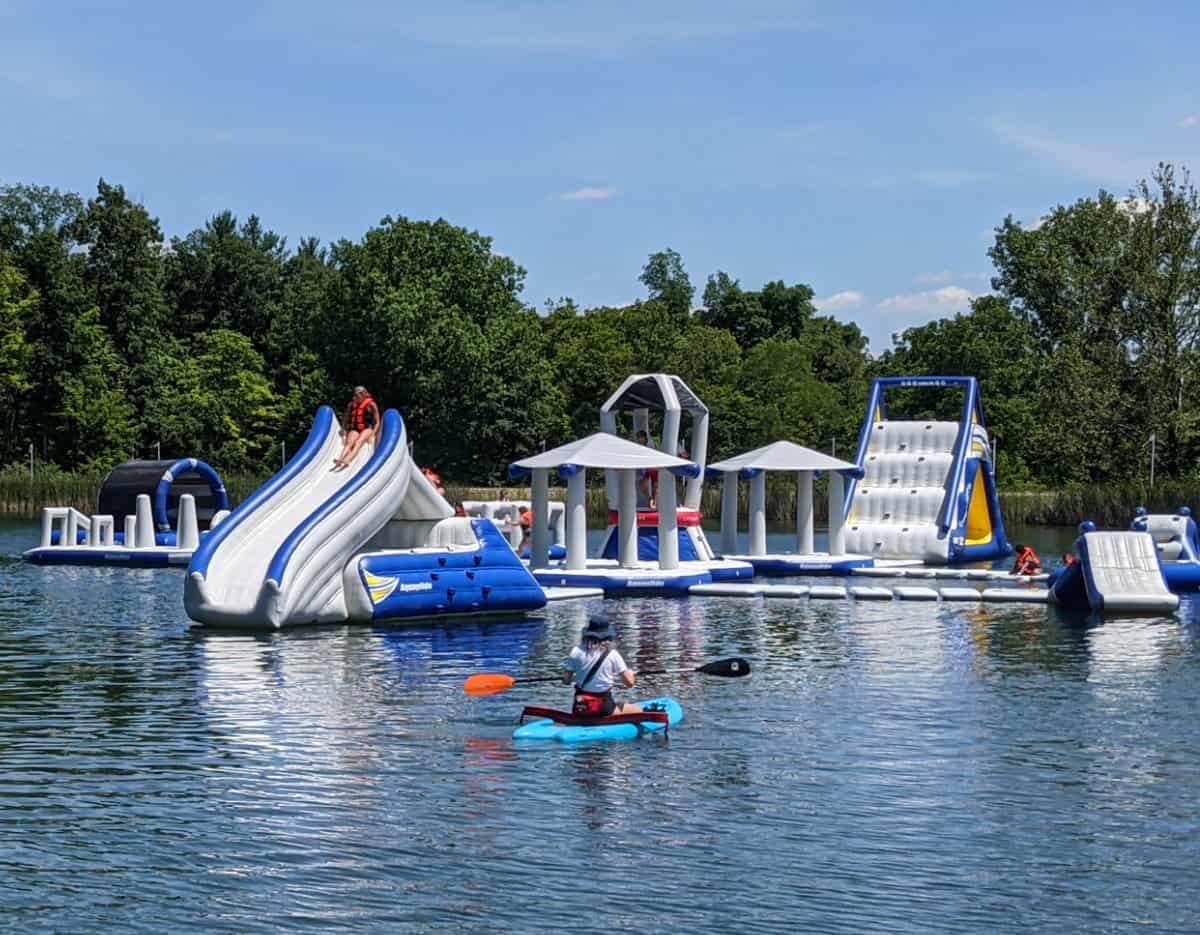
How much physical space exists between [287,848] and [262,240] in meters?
99.1

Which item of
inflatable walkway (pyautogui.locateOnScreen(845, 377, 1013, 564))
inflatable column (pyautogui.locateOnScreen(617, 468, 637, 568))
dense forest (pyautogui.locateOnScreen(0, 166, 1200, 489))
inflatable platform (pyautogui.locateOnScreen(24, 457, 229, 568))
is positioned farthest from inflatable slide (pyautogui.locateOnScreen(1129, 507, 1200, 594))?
dense forest (pyautogui.locateOnScreen(0, 166, 1200, 489))

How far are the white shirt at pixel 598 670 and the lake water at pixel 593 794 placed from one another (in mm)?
701

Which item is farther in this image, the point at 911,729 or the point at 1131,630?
the point at 1131,630

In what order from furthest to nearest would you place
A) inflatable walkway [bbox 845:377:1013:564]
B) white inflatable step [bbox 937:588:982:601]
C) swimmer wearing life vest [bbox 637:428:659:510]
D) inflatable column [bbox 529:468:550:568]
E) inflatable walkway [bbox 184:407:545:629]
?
inflatable walkway [bbox 845:377:1013:564]
swimmer wearing life vest [bbox 637:428:659:510]
inflatable column [bbox 529:468:550:568]
white inflatable step [bbox 937:588:982:601]
inflatable walkway [bbox 184:407:545:629]

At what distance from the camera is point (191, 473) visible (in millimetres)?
54688

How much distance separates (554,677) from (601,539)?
37333 mm

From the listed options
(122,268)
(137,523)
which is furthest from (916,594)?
(122,268)

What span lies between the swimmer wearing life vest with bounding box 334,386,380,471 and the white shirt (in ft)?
40.9

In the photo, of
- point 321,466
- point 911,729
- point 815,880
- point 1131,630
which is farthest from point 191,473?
point 815,880

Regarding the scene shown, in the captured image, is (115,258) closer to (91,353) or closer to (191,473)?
(91,353)

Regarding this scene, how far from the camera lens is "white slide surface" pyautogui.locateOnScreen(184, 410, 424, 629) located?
86.5ft

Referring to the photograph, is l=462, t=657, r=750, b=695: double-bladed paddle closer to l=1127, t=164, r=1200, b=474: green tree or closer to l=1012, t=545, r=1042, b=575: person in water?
Answer: l=1012, t=545, r=1042, b=575: person in water

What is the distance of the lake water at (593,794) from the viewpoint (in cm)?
1169

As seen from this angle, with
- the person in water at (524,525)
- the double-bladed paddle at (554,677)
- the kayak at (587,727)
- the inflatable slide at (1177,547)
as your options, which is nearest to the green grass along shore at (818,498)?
the inflatable slide at (1177,547)
